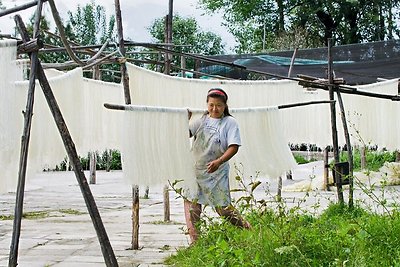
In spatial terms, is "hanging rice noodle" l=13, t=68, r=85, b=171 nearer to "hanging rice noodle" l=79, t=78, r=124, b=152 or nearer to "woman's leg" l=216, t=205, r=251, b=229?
"hanging rice noodle" l=79, t=78, r=124, b=152

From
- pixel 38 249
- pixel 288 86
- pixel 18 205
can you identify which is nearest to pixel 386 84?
pixel 288 86

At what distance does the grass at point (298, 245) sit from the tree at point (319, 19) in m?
18.2

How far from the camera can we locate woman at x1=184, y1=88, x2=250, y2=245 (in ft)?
16.2

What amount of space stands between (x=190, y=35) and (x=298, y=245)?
2355cm

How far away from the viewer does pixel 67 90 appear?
5480mm

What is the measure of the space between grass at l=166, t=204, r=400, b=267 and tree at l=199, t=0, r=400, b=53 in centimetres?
1816

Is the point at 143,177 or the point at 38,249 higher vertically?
the point at 143,177

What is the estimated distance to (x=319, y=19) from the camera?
80.1 feet

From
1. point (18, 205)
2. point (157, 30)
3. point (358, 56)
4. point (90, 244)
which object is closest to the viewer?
point (18, 205)

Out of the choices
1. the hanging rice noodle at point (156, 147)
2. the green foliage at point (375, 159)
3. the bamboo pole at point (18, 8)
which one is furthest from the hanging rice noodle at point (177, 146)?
the green foliage at point (375, 159)

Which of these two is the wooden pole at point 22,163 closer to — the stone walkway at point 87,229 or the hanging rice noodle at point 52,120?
the hanging rice noodle at point 52,120

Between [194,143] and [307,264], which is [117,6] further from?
[307,264]

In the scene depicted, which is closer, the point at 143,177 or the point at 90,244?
the point at 143,177

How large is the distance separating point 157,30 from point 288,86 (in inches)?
751
